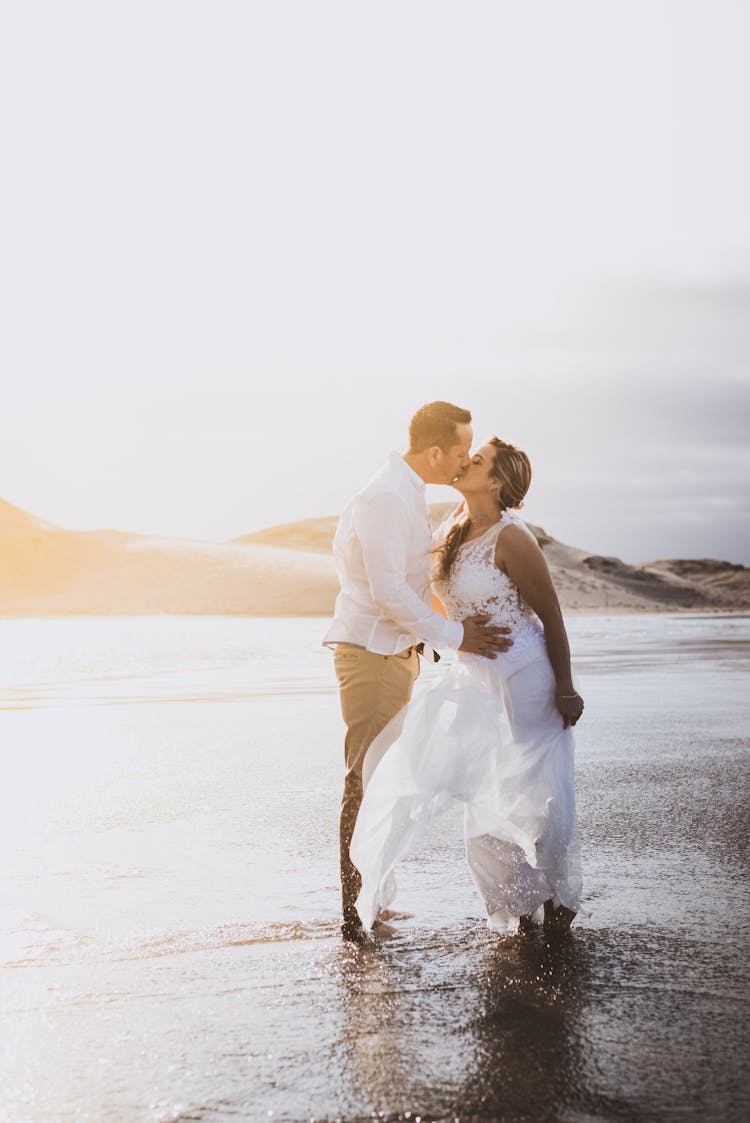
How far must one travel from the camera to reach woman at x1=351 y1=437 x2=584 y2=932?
190 inches

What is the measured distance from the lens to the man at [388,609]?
482 cm

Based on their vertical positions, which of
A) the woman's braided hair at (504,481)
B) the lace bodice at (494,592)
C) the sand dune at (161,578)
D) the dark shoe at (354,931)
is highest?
the sand dune at (161,578)

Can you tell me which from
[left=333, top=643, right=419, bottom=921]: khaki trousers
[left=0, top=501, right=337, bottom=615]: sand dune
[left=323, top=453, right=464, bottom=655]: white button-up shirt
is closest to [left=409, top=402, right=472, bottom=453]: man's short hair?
[left=323, top=453, right=464, bottom=655]: white button-up shirt

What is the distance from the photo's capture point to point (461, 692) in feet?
16.3

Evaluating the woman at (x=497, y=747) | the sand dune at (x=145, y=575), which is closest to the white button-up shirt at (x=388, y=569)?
the woman at (x=497, y=747)

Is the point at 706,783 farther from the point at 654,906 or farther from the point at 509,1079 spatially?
the point at 509,1079

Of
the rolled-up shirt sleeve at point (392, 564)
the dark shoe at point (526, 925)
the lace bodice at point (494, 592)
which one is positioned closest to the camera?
the rolled-up shirt sleeve at point (392, 564)

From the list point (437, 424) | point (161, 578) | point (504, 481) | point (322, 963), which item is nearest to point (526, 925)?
point (322, 963)

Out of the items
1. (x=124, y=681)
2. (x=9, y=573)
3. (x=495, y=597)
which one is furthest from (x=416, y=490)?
(x=9, y=573)

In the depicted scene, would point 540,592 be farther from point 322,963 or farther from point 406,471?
point 322,963

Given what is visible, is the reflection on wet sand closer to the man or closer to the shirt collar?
the man

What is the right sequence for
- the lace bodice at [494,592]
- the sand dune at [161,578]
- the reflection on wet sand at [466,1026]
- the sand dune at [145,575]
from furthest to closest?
the sand dune at [161,578]
the sand dune at [145,575]
the lace bodice at [494,592]
the reflection on wet sand at [466,1026]

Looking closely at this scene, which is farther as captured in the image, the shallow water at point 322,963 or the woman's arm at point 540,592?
the woman's arm at point 540,592

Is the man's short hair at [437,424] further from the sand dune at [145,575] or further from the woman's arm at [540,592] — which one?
the sand dune at [145,575]
